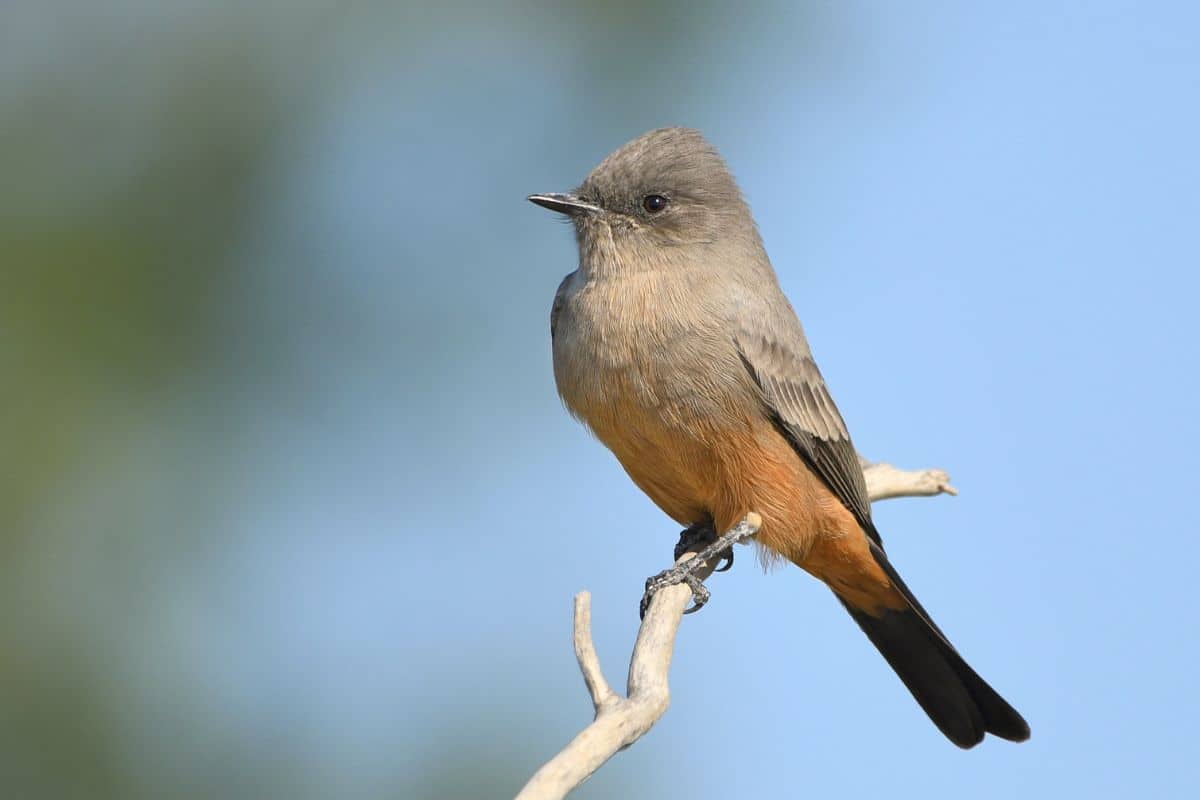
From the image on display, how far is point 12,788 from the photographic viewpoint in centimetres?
842

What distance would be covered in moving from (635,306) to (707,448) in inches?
26.0

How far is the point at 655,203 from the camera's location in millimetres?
6574

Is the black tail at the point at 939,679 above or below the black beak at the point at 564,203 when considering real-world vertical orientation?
below

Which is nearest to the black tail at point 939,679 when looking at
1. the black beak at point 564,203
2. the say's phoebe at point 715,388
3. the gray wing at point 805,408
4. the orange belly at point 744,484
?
the say's phoebe at point 715,388

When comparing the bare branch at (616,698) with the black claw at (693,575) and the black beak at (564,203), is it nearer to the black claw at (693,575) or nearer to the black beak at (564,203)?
the black claw at (693,575)

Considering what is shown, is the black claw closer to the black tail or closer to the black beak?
the black tail

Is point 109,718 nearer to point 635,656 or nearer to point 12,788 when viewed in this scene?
point 12,788

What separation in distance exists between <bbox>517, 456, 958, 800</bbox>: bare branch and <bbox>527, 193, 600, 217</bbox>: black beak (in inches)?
69.8

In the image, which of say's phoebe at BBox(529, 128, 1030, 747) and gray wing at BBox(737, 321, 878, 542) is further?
Result: gray wing at BBox(737, 321, 878, 542)

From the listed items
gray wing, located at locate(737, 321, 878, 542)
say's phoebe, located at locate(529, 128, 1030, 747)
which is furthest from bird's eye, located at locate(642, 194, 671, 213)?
gray wing, located at locate(737, 321, 878, 542)

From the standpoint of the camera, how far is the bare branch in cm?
396

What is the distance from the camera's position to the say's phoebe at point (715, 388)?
612cm

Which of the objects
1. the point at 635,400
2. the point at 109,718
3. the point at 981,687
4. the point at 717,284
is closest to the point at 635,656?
the point at 635,400

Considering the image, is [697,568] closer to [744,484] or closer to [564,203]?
[744,484]
